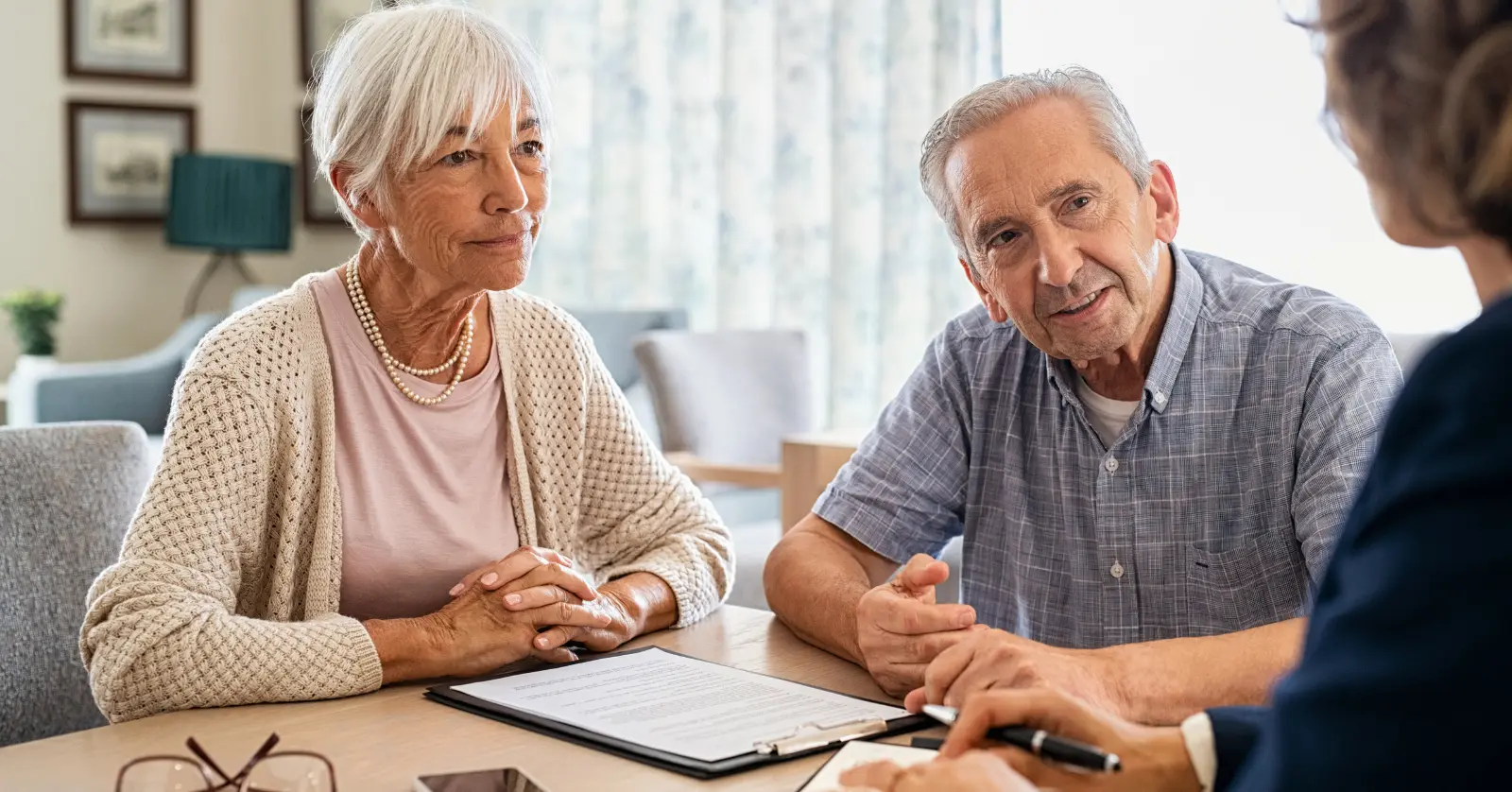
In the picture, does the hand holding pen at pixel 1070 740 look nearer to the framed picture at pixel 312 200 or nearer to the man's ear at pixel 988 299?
the man's ear at pixel 988 299

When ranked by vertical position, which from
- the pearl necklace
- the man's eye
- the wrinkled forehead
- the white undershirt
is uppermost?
the wrinkled forehead

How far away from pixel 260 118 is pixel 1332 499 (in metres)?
5.41

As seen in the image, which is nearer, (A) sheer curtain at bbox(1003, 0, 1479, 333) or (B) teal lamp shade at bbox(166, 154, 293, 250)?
(A) sheer curtain at bbox(1003, 0, 1479, 333)

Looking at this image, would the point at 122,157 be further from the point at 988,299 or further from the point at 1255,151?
the point at 988,299

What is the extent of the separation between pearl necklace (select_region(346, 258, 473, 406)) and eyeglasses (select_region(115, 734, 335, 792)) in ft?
2.20

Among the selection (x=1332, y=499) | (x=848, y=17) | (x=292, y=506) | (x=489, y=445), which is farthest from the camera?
(x=848, y=17)

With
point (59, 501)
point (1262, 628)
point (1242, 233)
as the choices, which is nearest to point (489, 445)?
point (59, 501)

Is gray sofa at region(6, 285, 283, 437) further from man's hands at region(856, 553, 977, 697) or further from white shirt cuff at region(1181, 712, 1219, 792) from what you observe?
white shirt cuff at region(1181, 712, 1219, 792)

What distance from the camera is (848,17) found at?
414cm

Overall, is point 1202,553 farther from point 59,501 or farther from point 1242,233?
point 1242,233

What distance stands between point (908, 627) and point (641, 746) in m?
0.31

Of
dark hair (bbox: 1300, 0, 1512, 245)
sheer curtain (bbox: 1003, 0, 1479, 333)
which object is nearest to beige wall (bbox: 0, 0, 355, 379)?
sheer curtain (bbox: 1003, 0, 1479, 333)

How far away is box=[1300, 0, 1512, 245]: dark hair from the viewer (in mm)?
639

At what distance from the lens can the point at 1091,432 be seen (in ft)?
5.04
